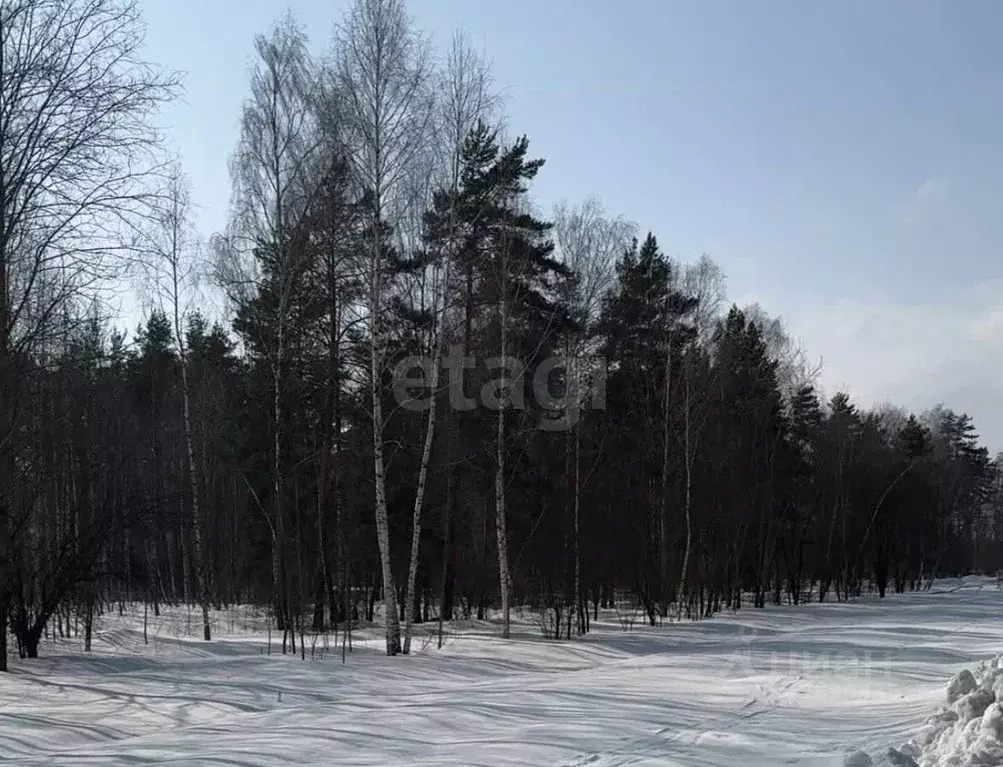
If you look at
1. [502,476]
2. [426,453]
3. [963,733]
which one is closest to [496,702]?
[963,733]

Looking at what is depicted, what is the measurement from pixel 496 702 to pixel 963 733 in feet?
19.1

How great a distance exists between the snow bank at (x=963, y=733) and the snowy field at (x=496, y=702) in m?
0.03

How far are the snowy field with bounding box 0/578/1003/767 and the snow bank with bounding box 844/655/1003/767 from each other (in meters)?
0.03

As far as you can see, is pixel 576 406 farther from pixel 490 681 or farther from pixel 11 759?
pixel 11 759

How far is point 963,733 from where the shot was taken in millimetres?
7004

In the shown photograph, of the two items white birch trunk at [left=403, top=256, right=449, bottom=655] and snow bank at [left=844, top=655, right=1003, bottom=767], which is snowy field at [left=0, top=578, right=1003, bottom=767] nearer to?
snow bank at [left=844, top=655, right=1003, bottom=767]

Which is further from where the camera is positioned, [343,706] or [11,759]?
[343,706]

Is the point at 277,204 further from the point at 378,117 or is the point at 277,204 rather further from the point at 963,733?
the point at 963,733

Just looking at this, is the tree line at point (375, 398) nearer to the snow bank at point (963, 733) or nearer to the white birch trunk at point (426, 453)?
the white birch trunk at point (426, 453)

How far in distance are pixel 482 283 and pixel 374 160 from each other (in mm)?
5263

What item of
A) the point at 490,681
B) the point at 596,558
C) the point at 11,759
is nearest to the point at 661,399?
the point at 596,558

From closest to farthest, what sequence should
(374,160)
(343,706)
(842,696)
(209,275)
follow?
(343,706)
(842,696)
(374,160)
(209,275)

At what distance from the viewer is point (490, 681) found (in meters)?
14.4

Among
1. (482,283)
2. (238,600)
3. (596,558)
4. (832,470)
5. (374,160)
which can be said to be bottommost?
(238,600)
